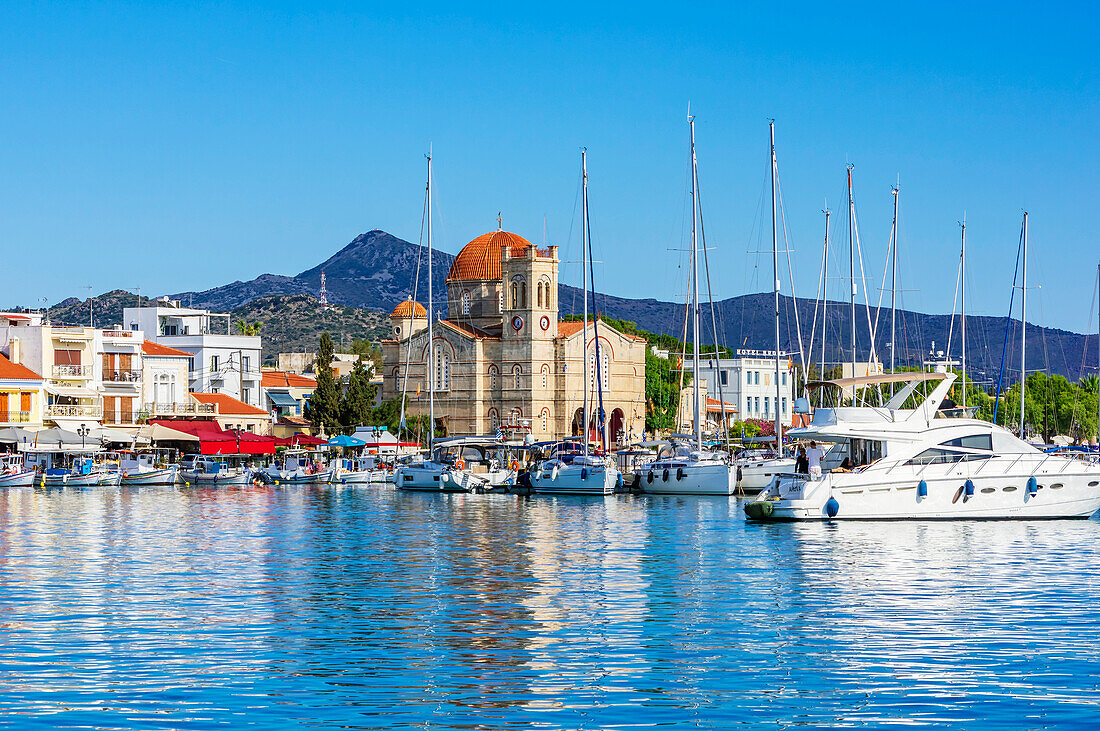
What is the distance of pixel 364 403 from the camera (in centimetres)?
10112

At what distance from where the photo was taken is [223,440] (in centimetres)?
8338

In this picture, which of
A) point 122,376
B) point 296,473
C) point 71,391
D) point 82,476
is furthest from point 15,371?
point 296,473

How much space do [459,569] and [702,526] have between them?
14543 millimetres

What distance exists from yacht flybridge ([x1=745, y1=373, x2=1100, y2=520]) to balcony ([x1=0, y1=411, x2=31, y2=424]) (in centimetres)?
4855

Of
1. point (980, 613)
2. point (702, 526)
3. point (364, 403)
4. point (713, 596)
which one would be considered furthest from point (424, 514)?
point (364, 403)

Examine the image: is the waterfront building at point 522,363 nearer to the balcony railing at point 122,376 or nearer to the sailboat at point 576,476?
the balcony railing at point 122,376

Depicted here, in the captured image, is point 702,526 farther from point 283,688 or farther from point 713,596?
point 283,688

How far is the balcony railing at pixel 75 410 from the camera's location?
8088 cm

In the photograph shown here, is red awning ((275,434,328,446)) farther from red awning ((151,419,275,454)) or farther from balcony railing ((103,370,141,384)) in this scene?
balcony railing ((103,370,141,384))

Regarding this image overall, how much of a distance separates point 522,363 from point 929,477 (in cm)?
6751

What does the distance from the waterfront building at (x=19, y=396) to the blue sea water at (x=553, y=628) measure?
38791mm

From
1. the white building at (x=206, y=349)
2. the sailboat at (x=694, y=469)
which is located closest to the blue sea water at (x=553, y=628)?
the sailboat at (x=694, y=469)

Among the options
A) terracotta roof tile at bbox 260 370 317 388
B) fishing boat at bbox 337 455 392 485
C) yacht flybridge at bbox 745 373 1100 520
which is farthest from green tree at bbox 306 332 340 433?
yacht flybridge at bbox 745 373 1100 520

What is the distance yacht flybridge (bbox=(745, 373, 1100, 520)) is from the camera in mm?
42594
